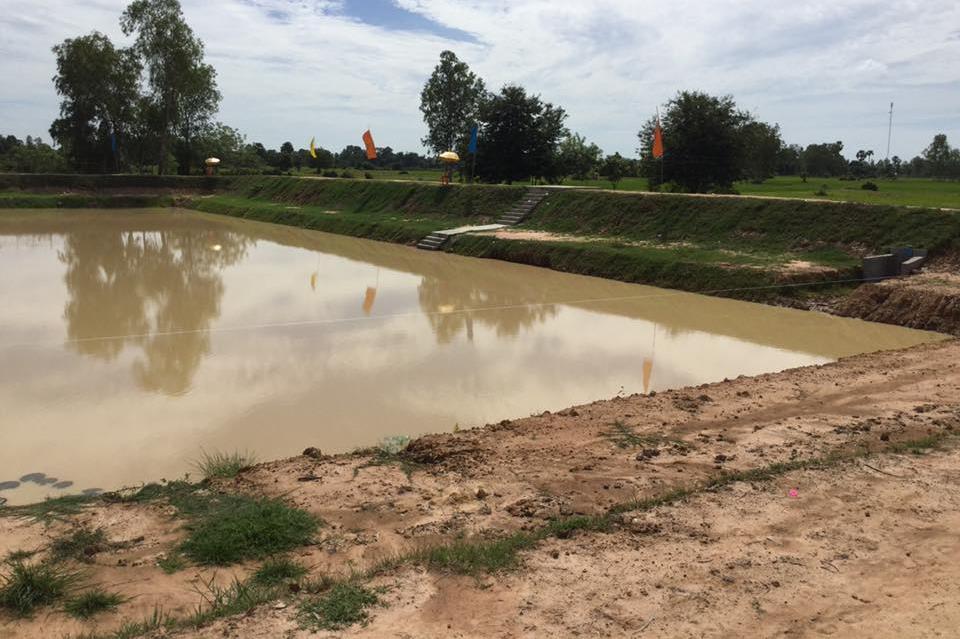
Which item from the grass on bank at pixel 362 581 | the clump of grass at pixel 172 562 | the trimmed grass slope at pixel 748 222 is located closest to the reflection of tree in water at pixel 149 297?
the clump of grass at pixel 172 562

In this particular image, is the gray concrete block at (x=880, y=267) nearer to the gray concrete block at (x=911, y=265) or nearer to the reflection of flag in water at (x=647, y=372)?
the gray concrete block at (x=911, y=265)

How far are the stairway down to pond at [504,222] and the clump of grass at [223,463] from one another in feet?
44.9

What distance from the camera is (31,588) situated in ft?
10.5

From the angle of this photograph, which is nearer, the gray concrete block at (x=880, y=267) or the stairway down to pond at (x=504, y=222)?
the gray concrete block at (x=880, y=267)

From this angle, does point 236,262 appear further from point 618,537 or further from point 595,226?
point 618,537

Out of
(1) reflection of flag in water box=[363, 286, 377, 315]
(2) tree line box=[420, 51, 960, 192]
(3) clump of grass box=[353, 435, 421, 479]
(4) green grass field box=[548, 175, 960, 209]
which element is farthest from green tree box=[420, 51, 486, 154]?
(3) clump of grass box=[353, 435, 421, 479]

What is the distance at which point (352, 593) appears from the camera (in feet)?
10.3

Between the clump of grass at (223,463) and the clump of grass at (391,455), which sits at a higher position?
the clump of grass at (391,455)

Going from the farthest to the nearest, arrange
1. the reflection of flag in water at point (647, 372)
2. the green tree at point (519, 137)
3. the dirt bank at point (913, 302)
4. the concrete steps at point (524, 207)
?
the green tree at point (519, 137) → the concrete steps at point (524, 207) → the dirt bank at point (913, 302) → the reflection of flag in water at point (647, 372)

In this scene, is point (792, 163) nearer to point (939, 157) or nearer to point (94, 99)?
point (939, 157)

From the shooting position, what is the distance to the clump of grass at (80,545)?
12.0 feet

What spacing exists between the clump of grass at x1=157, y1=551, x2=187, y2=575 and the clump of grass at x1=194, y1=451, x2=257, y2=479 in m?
1.15

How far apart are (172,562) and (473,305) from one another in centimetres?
871

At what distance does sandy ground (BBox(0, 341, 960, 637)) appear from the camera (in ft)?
9.98
